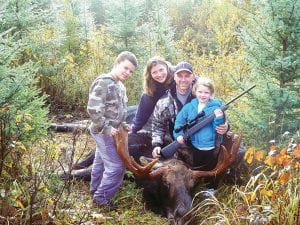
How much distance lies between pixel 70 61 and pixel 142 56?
1848 millimetres

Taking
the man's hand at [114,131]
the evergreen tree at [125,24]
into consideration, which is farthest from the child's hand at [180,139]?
the evergreen tree at [125,24]

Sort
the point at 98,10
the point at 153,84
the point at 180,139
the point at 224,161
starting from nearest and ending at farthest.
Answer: the point at 224,161
the point at 180,139
the point at 153,84
the point at 98,10

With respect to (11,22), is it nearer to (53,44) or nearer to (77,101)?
(53,44)

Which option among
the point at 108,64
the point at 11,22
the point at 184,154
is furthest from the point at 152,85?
the point at 108,64

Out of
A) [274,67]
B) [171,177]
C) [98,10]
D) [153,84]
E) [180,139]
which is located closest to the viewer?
[171,177]

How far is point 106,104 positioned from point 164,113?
1031 millimetres

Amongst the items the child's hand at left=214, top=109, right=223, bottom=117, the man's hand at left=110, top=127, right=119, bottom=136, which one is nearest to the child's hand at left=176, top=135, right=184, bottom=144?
the child's hand at left=214, top=109, right=223, bottom=117

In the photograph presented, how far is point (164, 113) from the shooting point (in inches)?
239

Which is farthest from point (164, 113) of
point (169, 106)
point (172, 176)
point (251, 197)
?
point (251, 197)

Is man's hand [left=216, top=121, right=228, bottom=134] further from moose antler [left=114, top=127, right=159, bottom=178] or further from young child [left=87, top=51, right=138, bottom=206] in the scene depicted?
young child [left=87, top=51, right=138, bottom=206]

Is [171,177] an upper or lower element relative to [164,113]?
lower

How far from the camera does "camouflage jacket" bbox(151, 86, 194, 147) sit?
6.03 m

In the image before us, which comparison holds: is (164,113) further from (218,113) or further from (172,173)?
(172,173)

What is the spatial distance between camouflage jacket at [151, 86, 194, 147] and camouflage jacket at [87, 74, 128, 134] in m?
0.69
